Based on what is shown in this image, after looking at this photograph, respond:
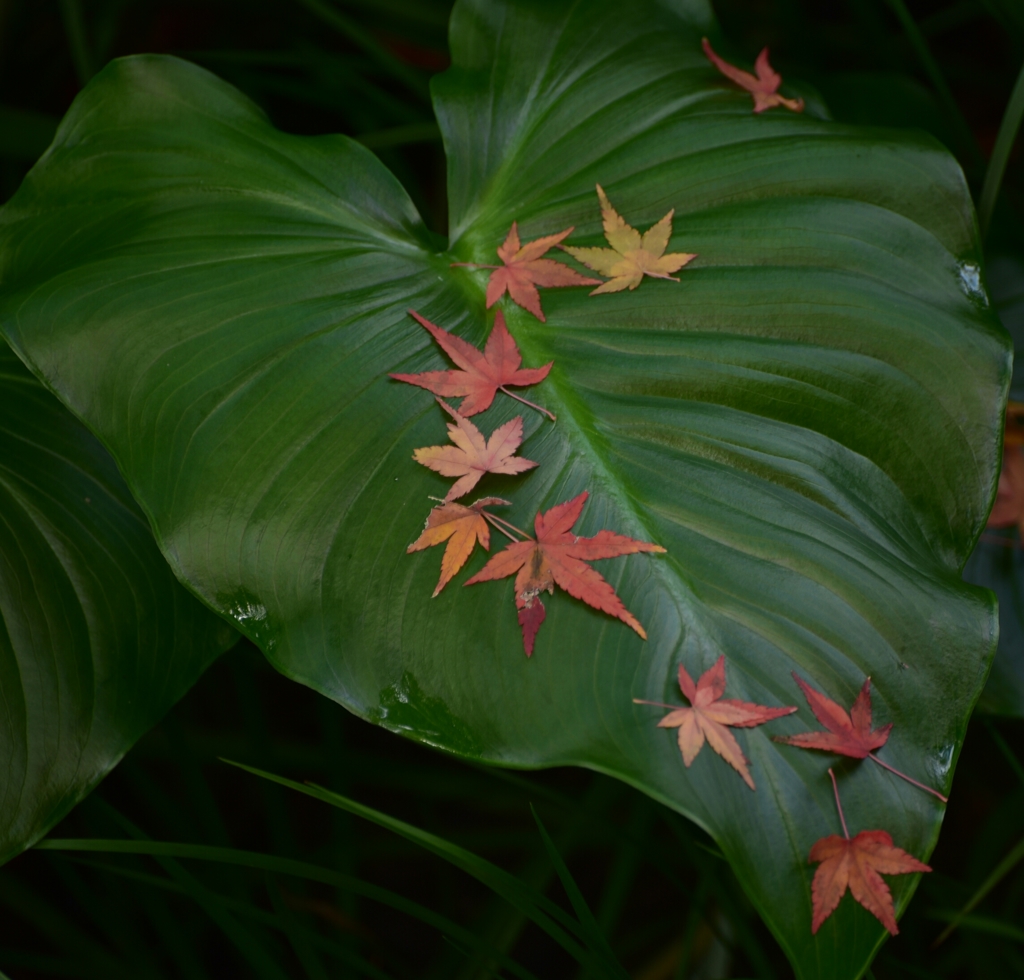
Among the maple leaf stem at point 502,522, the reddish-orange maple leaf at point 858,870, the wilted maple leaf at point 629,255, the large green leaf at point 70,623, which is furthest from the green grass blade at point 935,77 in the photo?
the large green leaf at point 70,623

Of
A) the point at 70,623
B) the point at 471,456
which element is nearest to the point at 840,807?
the point at 471,456

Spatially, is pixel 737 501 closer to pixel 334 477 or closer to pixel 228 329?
pixel 334 477

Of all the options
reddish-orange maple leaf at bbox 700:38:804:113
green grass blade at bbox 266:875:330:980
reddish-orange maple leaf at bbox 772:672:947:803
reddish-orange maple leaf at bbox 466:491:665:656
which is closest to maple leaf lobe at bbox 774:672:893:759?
reddish-orange maple leaf at bbox 772:672:947:803

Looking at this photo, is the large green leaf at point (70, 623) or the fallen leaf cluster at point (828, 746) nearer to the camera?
the fallen leaf cluster at point (828, 746)

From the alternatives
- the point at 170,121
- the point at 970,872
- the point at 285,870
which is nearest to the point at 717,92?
the point at 170,121

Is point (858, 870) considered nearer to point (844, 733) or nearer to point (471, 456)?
point (844, 733)

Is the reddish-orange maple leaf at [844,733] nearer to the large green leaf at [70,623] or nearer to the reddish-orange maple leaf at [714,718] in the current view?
the reddish-orange maple leaf at [714,718]
